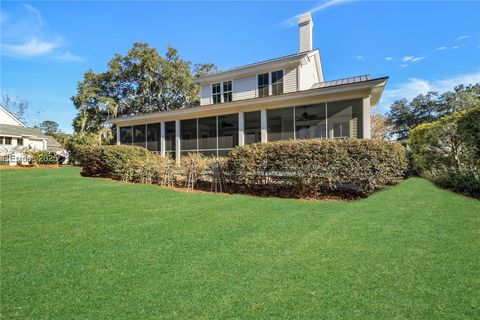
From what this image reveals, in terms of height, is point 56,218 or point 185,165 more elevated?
point 185,165

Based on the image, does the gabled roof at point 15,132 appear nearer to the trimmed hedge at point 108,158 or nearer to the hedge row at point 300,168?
the trimmed hedge at point 108,158

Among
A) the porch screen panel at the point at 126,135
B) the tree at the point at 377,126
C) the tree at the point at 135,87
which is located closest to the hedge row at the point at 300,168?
the porch screen panel at the point at 126,135

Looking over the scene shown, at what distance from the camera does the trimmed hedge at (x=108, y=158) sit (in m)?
12.6

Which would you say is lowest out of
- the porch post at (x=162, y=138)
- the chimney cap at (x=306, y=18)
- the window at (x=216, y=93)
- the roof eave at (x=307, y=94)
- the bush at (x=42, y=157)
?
the bush at (x=42, y=157)

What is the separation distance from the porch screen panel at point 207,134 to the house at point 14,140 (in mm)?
18858

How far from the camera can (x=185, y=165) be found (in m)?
10.6

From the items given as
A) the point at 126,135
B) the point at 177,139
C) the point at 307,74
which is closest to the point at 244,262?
the point at 177,139

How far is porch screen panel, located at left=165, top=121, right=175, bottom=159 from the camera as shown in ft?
58.1

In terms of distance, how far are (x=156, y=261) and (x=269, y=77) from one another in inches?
600

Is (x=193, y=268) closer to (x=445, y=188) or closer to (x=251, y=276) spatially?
(x=251, y=276)

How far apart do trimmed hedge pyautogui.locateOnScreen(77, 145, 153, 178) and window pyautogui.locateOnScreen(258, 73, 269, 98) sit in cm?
817

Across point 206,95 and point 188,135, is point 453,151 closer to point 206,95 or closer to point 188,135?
point 188,135

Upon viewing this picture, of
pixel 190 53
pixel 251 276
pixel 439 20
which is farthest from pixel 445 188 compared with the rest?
pixel 190 53

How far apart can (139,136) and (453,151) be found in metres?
18.2
